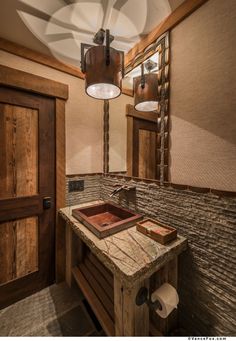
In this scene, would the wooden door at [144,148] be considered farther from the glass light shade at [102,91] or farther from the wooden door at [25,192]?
the wooden door at [25,192]

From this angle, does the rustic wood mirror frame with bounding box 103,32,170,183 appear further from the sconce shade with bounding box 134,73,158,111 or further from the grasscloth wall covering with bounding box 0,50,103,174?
the grasscloth wall covering with bounding box 0,50,103,174

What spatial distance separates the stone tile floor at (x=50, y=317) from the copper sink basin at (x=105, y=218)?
69 centimetres

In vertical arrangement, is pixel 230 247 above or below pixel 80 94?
below

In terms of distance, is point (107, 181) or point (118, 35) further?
point (107, 181)

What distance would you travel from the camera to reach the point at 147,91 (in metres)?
1.11

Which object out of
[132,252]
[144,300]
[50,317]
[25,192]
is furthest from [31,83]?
[50,317]

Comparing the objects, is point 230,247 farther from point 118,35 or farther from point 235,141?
point 118,35

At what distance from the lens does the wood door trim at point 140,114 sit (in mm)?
1107

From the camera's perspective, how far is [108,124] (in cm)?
161

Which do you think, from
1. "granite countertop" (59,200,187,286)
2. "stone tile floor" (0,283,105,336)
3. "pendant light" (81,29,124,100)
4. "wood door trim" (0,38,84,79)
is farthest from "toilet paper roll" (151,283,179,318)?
"wood door trim" (0,38,84,79)

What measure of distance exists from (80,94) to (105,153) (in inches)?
25.3

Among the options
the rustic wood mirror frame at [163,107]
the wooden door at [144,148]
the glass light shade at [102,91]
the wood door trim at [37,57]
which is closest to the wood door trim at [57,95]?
the wood door trim at [37,57]

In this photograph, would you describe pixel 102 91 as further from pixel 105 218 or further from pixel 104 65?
pixel 105 218

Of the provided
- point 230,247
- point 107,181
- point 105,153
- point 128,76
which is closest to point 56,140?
point 105,153
